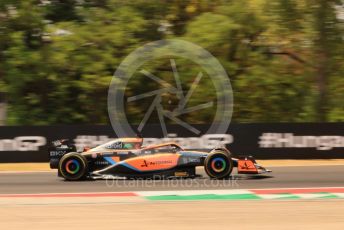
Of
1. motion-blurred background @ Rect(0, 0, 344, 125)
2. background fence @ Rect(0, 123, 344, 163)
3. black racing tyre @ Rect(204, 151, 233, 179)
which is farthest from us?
motion-blurred background @ Rect(0, 0, 344, 125)

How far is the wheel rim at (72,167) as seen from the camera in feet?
42.6

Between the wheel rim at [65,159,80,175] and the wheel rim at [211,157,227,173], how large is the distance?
10.0ft

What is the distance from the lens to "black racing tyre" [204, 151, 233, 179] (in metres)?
12.6

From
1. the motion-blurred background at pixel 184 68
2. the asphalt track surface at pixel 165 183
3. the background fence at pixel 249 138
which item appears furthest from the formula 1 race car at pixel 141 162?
the motion-blurred background at pixel 184 68

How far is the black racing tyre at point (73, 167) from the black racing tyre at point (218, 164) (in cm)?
277

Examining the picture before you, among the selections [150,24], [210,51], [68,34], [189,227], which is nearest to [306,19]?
[210,51]

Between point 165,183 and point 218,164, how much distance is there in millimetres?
1248

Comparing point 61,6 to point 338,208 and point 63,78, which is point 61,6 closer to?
point 63,78

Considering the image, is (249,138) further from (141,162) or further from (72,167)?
(72,167)

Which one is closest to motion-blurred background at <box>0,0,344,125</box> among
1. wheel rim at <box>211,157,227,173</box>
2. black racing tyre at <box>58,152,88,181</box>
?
black racing tyre at <box>58,152,88,181</box>

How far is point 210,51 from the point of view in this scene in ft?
85.9

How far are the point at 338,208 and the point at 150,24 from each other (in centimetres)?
1983

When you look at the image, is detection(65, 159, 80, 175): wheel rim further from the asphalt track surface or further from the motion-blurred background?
the motion-blurred background

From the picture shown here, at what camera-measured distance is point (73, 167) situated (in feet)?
42.7
